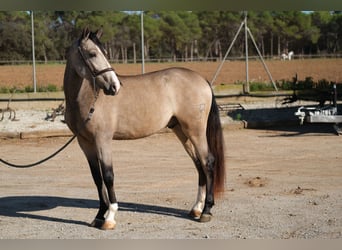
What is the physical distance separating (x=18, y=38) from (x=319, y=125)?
12.3 meters

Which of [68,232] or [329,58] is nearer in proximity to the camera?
[68,232]

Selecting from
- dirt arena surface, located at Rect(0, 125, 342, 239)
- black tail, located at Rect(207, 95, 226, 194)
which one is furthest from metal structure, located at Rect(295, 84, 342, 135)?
black tail, located at Rect(207, 95, 226, 194)

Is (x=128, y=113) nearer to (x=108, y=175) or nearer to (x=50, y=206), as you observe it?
(x=108, y=175)

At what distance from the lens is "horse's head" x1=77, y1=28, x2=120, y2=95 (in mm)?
4527

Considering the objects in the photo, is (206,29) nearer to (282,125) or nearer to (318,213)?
(282,125)

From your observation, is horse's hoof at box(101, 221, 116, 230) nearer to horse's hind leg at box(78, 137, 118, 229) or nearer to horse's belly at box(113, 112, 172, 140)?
horse's hind leg at box(78, 137, 118, 229)

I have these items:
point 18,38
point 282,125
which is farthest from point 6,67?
point 282,125

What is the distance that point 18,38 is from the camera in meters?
19.8

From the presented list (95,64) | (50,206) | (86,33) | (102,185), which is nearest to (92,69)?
(95,64)

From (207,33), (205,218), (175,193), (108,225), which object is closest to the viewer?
(108,225)

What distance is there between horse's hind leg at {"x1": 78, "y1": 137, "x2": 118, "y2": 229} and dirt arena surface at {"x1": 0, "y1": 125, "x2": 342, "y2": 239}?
122 mm

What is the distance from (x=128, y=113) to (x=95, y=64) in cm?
62

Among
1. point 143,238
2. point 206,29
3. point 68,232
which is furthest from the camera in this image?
point 206,29

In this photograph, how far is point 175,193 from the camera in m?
6.30
